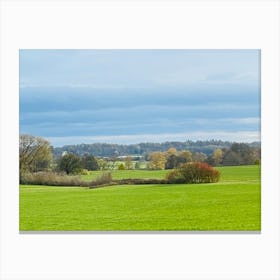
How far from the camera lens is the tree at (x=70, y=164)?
27.6ft

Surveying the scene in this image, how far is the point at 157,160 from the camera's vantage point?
8.44 metres

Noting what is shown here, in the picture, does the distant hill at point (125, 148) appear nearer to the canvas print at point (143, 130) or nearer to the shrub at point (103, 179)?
the canvas print at point (143, 130)

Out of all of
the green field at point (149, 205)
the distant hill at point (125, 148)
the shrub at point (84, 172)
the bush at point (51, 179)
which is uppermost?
the distant hill at point (125, 148)

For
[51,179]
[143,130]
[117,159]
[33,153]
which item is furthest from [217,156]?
[33,153]

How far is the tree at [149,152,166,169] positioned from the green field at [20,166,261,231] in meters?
0.06

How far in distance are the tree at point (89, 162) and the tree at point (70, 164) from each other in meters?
0.05

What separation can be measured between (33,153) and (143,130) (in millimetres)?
1127

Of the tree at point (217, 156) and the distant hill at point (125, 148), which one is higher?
the distant hill at point (125, 148)

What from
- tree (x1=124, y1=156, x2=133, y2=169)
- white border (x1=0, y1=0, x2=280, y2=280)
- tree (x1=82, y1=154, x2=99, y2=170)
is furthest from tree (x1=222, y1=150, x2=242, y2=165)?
tree (x1=82, y1=154, x2=99, y2=170)

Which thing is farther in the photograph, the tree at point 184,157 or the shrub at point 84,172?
the shrub at point 84,172
